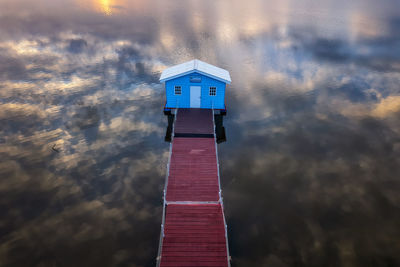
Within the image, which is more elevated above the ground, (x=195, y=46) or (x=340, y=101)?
(x=195, y=46)

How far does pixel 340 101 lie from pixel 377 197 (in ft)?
69.9

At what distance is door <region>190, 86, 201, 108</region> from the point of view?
110 ft

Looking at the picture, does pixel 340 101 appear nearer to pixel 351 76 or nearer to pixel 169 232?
pixel 351 76

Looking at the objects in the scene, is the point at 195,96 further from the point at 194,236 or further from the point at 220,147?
the point at 194,236

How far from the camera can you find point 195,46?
6391 centimetres

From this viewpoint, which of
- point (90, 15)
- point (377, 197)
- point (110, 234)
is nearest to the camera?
point (110, 234)

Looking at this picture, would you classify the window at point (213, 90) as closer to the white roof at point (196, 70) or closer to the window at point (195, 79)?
the white roof at point (196, 70)

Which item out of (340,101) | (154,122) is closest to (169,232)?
(154,122)

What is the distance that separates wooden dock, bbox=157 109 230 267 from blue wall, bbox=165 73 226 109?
537cm

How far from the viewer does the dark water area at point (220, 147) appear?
20062mm

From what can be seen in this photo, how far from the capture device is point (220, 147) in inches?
1225

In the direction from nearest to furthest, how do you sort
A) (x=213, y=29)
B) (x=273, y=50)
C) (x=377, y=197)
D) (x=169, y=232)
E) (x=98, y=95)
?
(x=169, y=232)
(x=377, y=197)
(x=98, y=95)
(x=273, y=50)
(x=213, y=29)

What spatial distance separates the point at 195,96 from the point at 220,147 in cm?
789

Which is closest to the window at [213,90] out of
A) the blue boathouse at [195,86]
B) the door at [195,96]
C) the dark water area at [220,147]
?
the blue boathouse at [195,86]
